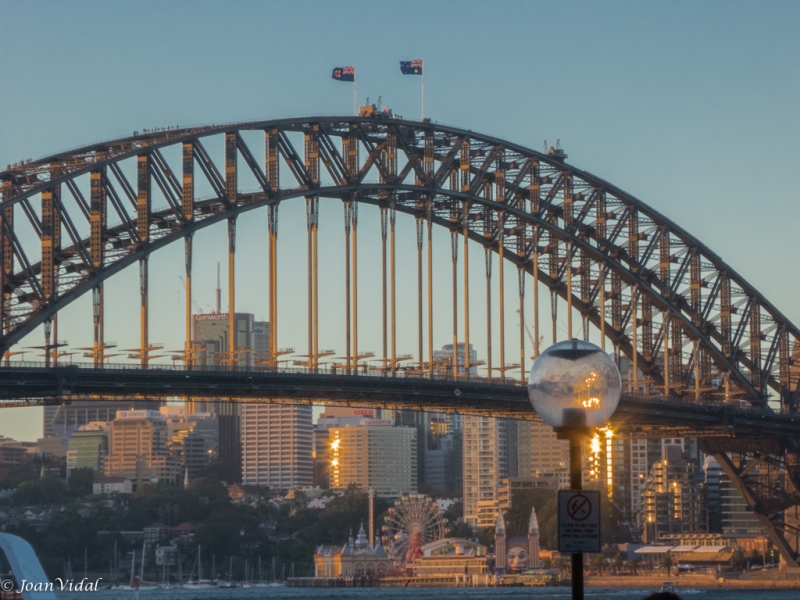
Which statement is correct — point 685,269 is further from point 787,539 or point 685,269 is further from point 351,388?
point 351,388

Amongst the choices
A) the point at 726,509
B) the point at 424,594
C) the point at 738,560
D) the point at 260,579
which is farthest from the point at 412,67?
the point at 726,509

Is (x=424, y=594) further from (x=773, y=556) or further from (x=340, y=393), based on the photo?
(x=340, y=393)

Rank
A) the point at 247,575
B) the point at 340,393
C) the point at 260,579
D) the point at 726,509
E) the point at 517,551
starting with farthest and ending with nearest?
the point at 726,509, the point at 517,551, the point at 260,579, the point at 247,575, the point at 340,393

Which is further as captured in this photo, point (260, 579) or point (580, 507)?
point (260, 579)

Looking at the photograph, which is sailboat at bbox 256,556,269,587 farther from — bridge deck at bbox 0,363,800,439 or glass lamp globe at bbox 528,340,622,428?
glass lamp globe at bbox 528,340,622,428

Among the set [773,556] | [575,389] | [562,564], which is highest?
[575,389]

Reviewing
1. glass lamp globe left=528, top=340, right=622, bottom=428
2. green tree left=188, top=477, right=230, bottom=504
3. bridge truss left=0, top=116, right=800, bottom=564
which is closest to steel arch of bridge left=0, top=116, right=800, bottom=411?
bridge truss left=0, top=116, right=800, bottom=564
